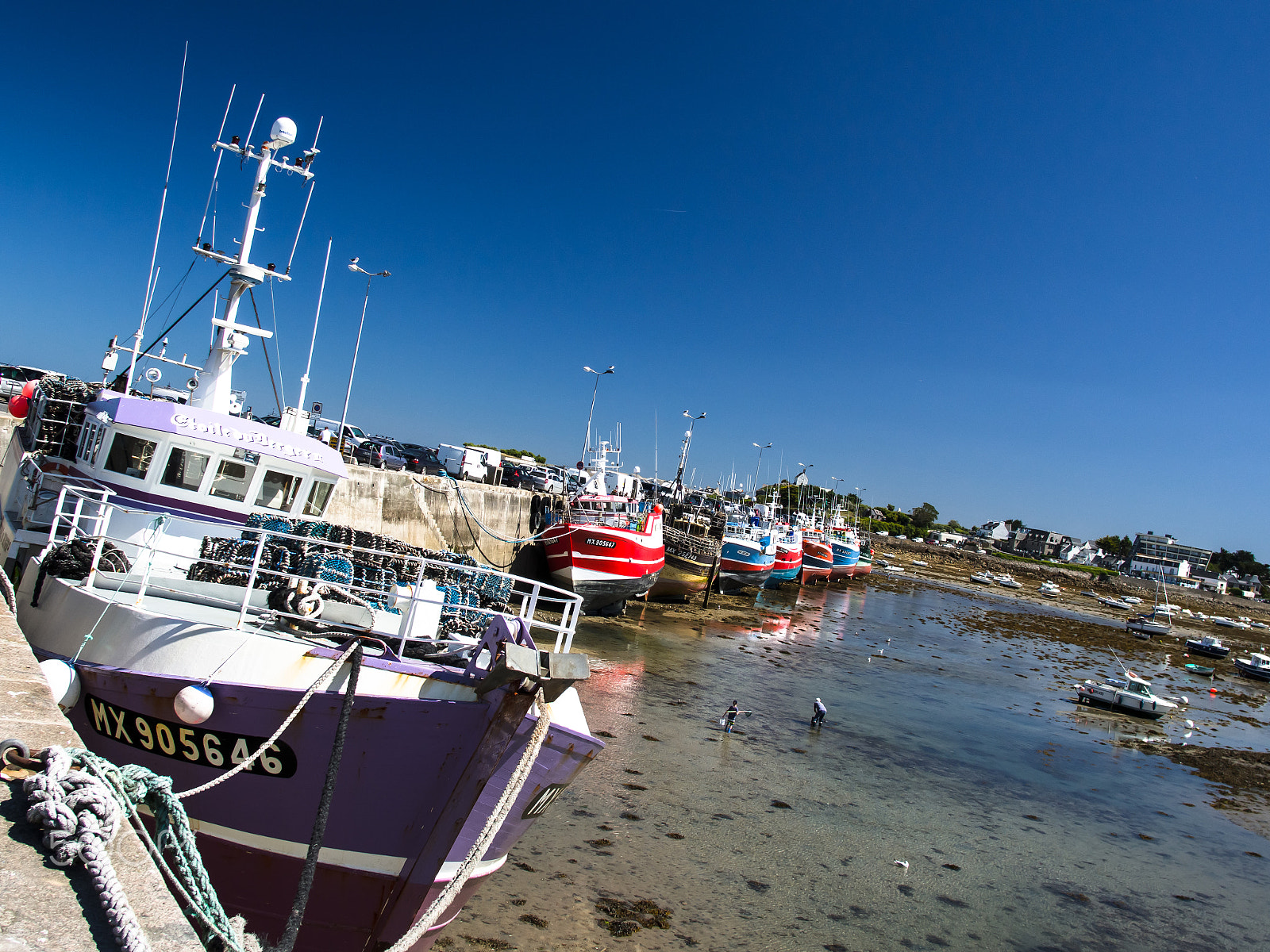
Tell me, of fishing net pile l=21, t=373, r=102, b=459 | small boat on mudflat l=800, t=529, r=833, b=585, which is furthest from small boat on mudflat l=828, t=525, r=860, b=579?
fishing net pile l=21, t=373, r=102, b=459

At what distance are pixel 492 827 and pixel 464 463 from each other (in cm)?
3155

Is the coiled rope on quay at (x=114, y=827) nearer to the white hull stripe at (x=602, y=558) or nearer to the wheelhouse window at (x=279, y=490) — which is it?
the wheelhouse window at (x=279, y=490)

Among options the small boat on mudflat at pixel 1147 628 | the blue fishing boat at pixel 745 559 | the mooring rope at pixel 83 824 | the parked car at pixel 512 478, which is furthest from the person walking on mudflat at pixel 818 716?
the small boat on mudflat at pixel 1147 628

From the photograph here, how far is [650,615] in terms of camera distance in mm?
30578

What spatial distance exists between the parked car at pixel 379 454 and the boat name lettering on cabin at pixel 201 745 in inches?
788

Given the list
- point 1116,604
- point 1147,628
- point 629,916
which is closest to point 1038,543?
point 1116,604

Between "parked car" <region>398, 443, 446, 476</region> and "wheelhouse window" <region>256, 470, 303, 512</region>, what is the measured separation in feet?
66.1

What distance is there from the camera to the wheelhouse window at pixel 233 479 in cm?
909

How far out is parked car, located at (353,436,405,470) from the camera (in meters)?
29.0

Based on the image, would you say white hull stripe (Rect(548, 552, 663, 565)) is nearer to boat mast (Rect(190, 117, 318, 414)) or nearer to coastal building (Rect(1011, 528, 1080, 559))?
boat mast (Rect(190, 117, 318, 414))

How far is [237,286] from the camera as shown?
35.4 ft

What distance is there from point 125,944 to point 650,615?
28592 millimetres

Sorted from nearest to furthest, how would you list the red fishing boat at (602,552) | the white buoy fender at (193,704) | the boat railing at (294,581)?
1. the white buoy fender at (193,704)
2. the boat railing at (294,581)
3. the red fishing boat at (602,552)

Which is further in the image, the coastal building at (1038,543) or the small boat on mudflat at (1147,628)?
the coastal building at (1038,543)
